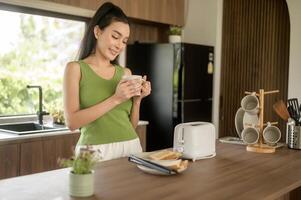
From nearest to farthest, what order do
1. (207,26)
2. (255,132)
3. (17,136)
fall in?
A: (255,132), (17,136), (207,26)

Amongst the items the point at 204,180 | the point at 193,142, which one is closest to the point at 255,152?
the point at 193,142

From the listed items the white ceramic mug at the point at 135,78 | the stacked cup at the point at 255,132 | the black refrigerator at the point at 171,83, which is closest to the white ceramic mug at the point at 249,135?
the stacked cup at the point at 255,132

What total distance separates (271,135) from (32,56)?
230 centimetres

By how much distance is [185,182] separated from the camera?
141 centimetres

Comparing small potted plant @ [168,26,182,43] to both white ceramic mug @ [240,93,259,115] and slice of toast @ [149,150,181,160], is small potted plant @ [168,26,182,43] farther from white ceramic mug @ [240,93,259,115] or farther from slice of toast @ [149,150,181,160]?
slice of toast @ [149,150,181,160]

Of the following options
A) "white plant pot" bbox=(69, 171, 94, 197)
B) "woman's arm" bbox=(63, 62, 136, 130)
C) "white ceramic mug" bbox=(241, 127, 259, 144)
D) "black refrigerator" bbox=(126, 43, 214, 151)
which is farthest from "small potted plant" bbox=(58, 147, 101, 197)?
"black refrigerator" bbox=(126, 43, 214, 151)

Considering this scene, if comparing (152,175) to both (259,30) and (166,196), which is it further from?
(259,30)

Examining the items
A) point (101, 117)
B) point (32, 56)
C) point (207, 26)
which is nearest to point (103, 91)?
point (101, 117)

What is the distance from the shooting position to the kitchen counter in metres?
1.24

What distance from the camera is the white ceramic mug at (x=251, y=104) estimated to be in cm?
218

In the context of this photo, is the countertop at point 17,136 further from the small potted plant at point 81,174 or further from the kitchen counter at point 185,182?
the small potted plant at point 81,174

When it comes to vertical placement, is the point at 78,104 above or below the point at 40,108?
above

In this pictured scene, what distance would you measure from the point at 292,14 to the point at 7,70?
267 cm

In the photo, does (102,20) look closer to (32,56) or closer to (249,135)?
(249,135)
